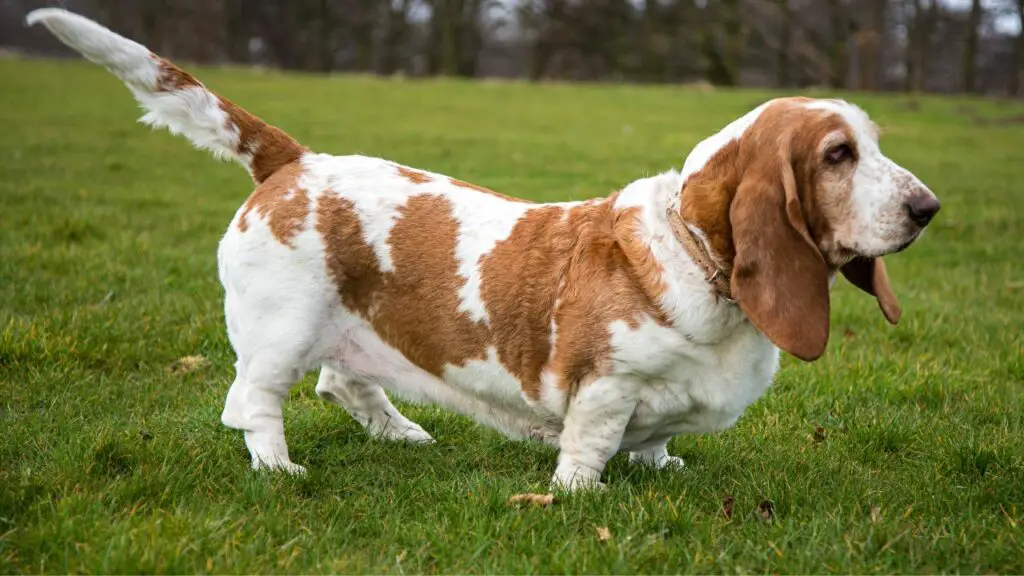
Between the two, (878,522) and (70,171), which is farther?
(70,171)

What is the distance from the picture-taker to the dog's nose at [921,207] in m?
3.11

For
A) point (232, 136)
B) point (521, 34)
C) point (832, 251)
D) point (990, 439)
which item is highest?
point (521, 34)

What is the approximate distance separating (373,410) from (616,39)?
135 feet

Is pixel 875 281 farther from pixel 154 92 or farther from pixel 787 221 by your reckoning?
pixel 154 92

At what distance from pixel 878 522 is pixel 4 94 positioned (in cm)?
2309

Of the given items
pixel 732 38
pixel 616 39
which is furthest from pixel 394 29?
pixel 732 38

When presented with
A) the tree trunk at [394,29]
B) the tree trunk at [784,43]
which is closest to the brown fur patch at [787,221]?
the tree trunk at [784,43]

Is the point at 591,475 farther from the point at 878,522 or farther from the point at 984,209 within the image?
the point at 984,209

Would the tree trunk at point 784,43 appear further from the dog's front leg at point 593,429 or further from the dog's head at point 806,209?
the dog's front leg at point 593,429

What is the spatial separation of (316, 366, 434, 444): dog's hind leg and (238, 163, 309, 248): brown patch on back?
2.80 feet

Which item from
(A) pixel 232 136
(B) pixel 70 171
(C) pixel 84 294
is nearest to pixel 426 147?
(B) pixel 70 171

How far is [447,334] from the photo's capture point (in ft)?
12.5

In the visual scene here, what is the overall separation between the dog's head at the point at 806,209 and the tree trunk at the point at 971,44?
34429mm

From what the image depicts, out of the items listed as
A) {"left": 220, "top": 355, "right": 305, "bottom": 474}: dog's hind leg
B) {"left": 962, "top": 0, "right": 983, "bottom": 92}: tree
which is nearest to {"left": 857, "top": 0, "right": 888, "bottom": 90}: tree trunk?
{"left": 962, "top": 0, "right": 983, "bottom": 92}: tree
